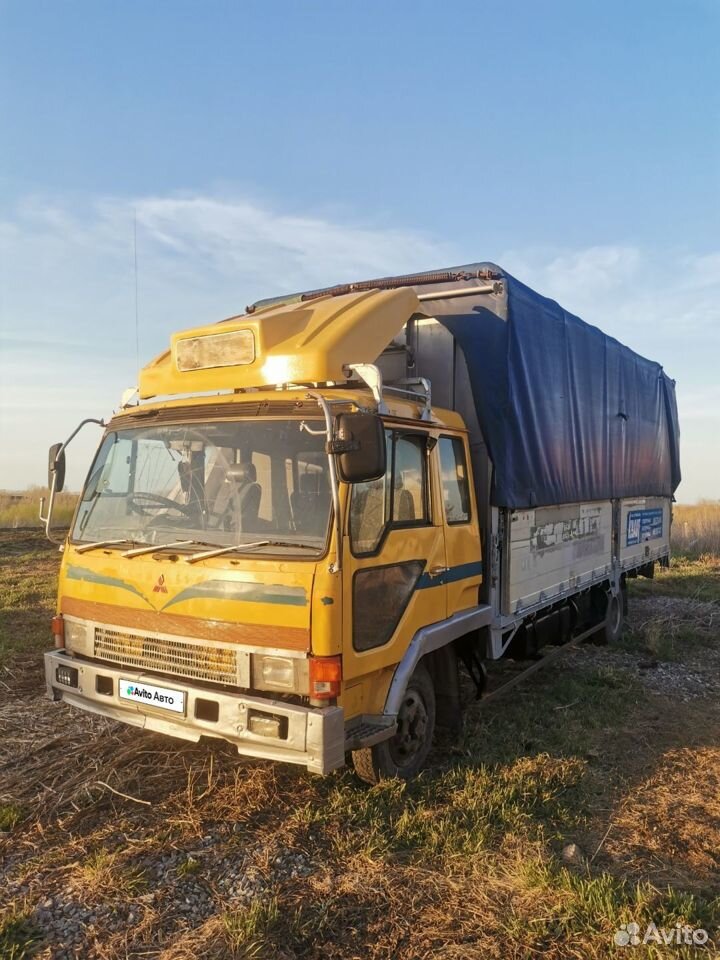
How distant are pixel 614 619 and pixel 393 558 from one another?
578cm

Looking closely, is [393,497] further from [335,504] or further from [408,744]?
[408,744]

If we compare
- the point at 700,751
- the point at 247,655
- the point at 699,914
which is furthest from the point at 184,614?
the point at 700,751

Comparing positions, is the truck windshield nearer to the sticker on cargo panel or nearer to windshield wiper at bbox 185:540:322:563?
windshield wiper at bbox 185:540:322:563

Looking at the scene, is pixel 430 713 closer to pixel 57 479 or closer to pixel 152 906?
pixel 152 906

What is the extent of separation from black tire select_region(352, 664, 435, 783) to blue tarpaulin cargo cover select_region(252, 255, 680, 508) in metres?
1.50

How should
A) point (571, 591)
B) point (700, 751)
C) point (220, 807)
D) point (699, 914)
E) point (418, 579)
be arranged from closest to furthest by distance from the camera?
1. point (699, 914)
2. point (220, 807)
3. point (418, 579)
4. point (700, 751)
5. point (571, 591)

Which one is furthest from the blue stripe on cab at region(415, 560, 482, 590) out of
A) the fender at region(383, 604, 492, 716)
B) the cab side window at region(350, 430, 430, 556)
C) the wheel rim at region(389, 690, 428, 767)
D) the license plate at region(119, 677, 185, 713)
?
the license plate at region(119, 677, 185, 713)

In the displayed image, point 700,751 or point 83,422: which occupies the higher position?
point 83,422

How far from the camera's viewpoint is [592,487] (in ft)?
23.5

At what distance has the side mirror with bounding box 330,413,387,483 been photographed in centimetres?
347

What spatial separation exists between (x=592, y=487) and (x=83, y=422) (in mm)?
4898

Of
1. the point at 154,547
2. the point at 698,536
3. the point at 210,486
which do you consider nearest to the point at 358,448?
the point at 210,486

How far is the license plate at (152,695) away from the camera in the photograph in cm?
377

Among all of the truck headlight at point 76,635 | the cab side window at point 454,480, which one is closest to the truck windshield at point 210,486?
the truck headlight at point 76,635
